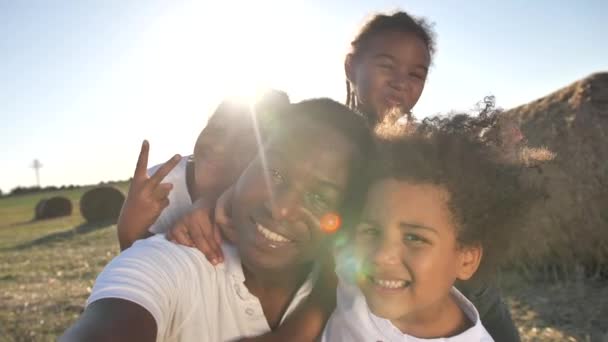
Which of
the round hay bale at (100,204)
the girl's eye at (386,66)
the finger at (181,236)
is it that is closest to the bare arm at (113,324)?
the finger at (181,236)

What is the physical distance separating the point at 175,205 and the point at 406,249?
116 cm

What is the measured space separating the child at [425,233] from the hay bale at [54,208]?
25.9 metres

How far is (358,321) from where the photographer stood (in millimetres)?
2273

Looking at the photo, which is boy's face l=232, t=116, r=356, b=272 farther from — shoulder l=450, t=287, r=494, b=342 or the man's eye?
shoulder l=450, t=287, r=494, b=342

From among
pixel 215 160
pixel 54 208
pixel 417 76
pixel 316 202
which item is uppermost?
pixel 417 76

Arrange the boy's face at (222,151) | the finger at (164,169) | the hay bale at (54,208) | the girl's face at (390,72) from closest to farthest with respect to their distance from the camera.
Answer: the finger at (164,169)
the boy's face at (222,151)
the girl's face at (390,72)
the hay bale at (54,208)

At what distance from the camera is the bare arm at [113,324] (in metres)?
1.64

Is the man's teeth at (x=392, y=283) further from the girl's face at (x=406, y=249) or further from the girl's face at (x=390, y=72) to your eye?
the girl's face at (x=390, y=72)

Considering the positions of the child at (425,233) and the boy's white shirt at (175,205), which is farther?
the boy's white shirt at (175,205)

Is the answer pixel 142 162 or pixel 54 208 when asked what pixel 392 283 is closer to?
pixel 142 162

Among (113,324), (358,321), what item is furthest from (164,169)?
(358,321)

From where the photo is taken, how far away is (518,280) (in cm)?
543

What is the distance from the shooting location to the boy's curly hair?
7.39ft

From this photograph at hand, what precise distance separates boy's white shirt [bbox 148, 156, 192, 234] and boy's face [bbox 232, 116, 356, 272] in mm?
628
